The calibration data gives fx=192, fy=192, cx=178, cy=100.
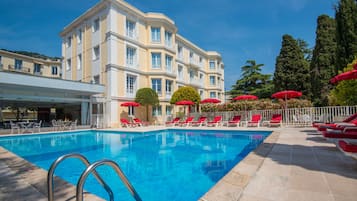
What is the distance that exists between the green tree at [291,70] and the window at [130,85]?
16375 mm

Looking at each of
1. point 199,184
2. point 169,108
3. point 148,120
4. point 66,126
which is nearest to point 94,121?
point 66,126

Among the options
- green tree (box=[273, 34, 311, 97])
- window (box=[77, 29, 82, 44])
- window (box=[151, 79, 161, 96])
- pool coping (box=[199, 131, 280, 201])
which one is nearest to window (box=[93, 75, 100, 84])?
window (box=[77, 29, 82, 44])

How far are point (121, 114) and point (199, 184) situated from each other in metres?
15.7

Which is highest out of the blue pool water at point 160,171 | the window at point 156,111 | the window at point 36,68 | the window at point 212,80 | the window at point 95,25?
the window at point 95,25

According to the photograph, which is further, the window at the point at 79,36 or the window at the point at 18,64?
the window at the point at 18,64

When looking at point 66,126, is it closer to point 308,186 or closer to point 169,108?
point 169,108

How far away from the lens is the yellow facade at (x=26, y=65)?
29.3 metres

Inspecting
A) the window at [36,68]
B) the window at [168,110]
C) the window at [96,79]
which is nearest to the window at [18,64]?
the window at [36,68]

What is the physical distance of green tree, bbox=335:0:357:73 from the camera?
36.8 feet

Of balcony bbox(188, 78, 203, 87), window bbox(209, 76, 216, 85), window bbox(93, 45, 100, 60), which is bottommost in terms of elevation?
balcony bbox(188, 78, 203, 87)

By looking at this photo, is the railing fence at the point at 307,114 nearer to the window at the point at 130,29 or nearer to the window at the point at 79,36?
the window at the point at 130,29

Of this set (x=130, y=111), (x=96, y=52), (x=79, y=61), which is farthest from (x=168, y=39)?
(x=79, y=61)

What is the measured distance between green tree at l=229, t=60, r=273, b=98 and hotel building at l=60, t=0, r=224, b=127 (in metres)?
10.5

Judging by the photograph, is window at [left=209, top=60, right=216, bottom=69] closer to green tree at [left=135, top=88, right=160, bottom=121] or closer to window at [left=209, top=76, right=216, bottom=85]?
window at [left=209, top=76, right=216, bottom=85]
